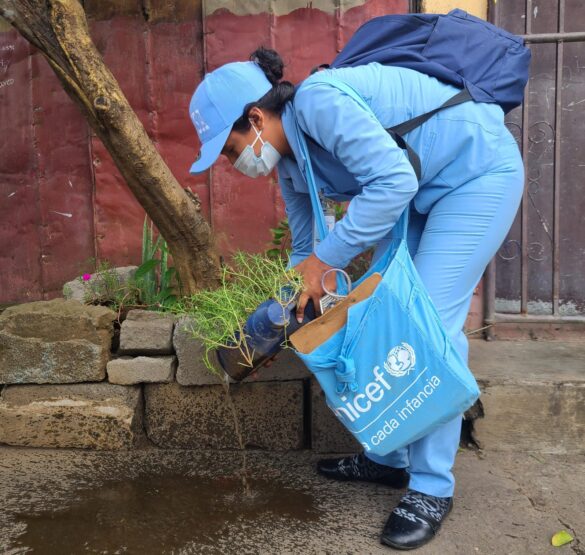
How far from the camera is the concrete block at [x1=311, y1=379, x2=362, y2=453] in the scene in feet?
10.4

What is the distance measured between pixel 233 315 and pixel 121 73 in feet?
7.71

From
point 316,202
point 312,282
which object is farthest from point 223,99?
point 312,282

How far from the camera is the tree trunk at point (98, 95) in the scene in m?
2.99

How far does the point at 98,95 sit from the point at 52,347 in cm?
123

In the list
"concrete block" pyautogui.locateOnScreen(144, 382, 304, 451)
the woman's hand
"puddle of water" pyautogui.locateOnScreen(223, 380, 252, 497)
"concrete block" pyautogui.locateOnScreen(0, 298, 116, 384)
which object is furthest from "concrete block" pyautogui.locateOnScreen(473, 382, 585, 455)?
"concrete block" pyautogui.locateOnScreen(0, 298, 116, 384)

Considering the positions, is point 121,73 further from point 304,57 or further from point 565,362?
point 565,362

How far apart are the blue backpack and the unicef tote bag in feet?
2.19

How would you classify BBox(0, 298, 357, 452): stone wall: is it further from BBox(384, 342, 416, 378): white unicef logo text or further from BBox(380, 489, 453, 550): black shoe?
BBox(384, 342, 416, 378): white unicef logo text

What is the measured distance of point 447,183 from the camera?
2303mm

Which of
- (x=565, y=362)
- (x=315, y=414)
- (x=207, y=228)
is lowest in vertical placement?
(x=315, y=414)

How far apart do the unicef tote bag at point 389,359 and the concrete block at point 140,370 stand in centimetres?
125

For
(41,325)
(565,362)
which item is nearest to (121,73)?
(41,325)

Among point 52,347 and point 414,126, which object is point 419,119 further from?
point 52,347

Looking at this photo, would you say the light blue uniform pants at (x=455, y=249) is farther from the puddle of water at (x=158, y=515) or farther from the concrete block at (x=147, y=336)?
the concrete block at (x=147, y=336)
